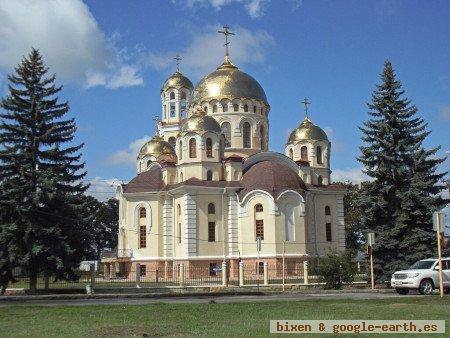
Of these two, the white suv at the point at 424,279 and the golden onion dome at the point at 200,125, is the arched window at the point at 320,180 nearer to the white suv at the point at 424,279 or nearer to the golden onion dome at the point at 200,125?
the golden onion dome at the point at 200,125

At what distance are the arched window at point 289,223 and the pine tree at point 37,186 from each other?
16807 mm

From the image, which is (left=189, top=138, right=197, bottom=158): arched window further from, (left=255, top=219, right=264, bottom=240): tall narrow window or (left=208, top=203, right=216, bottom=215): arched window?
(left=255, top=219, right=264, bottom=240): tall narrow window

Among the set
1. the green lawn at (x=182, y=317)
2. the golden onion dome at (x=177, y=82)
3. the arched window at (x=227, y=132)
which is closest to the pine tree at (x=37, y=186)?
the green lawn at (x=182, y=317)

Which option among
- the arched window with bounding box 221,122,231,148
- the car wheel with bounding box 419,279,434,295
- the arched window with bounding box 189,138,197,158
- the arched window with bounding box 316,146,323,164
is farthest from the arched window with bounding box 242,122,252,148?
the car wheel with bounding box 419,279,434,295

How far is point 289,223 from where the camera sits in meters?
42.2

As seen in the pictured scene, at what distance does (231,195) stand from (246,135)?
827cm

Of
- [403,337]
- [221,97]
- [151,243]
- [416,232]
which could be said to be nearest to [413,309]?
[403,337]

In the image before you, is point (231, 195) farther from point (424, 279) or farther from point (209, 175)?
point (424, 279)

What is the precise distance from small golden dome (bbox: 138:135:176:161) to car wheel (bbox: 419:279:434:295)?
33834mm

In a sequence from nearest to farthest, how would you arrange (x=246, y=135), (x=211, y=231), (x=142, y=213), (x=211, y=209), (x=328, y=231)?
(x=211, y=231) < (x=211, y=209) < (x=328, y=231) < (x=142, y=213) < (x=246, y=135)

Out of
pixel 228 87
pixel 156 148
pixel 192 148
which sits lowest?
pixel 192 148

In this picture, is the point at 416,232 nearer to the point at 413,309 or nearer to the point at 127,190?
the point at 413,309

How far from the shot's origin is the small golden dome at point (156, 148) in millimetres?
54569

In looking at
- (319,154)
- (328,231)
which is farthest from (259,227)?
(319,154)
